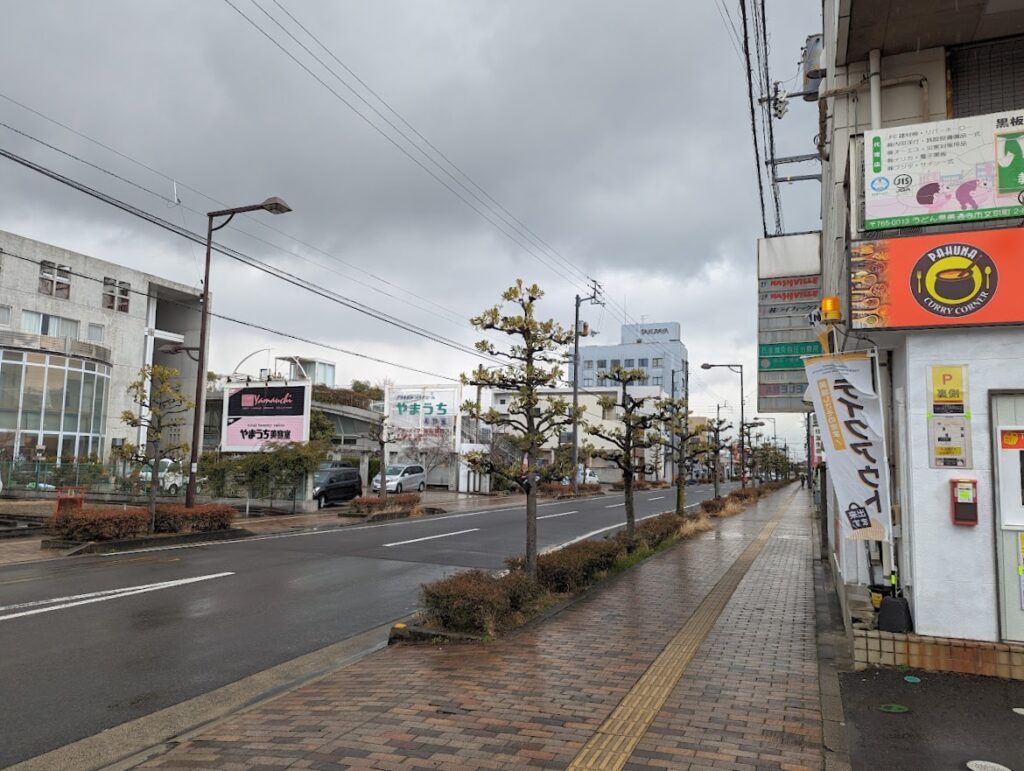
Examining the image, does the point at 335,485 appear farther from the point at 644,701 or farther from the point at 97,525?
the point at 644,701

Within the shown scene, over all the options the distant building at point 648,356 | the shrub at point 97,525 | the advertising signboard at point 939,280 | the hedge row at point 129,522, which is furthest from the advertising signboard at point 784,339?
the distant building at point 648,356

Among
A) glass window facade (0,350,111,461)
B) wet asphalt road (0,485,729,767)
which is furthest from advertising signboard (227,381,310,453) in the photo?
glass window facade (0,350,111,461)

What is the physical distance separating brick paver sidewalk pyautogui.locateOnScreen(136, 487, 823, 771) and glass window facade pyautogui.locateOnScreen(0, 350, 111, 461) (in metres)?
37.7

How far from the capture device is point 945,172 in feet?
19.3

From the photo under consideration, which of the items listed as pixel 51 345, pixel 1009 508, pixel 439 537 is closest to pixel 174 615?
pixel 1009 508

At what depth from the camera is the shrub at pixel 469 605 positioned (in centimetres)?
733

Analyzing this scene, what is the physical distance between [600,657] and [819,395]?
325 centimetres

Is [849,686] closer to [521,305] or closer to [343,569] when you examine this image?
[521,305]

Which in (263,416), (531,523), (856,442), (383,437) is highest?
(263,416)

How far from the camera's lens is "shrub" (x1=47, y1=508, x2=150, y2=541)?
14789mm

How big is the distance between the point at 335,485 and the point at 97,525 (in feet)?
46.0

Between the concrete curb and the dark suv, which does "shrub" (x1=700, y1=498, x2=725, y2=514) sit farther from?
the dark suv

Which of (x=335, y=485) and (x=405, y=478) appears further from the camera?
(x=405, y=478)

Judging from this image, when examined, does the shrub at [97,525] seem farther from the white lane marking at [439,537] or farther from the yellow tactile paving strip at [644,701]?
the yellow tactile paving strip at [644,701]
